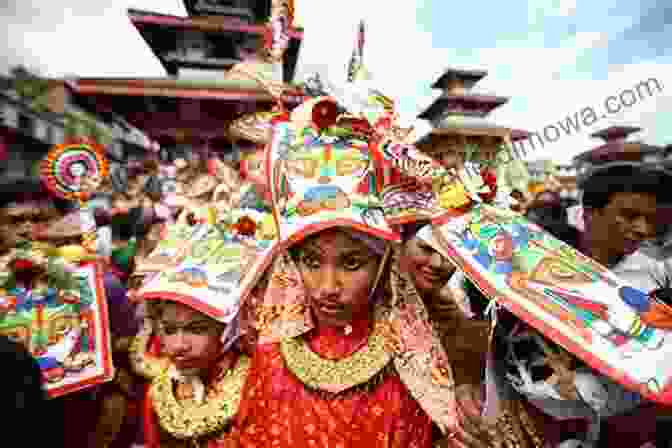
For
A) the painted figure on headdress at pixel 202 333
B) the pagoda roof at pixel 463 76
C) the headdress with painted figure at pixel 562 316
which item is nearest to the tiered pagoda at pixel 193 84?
the painted figure on headdress at pixel 202 333

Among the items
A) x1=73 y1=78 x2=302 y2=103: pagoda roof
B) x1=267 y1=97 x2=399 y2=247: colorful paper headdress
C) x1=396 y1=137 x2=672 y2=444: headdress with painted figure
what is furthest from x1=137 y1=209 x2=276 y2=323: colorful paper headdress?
x1=73 y1=78 x2=302 y2=103: pagoda roof

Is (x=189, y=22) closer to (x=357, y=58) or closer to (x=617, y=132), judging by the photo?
(x=357, y=58)

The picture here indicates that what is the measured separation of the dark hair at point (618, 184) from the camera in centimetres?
159

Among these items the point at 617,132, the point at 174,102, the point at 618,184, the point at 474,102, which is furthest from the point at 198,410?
the point at 617,132

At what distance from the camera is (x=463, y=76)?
55.2 feet

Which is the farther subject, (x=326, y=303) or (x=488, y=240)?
(x=326, y=303)

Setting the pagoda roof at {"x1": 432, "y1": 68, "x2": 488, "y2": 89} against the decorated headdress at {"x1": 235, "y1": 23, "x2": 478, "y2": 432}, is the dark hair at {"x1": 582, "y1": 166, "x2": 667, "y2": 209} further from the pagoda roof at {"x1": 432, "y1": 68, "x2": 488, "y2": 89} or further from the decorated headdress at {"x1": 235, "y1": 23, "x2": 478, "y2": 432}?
the pagoda roof at {"x1": 432, "y1": 68, "x2": 488, "y2": 89}

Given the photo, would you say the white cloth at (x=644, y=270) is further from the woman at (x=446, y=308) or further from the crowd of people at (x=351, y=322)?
the woman at (x=446, y=308)

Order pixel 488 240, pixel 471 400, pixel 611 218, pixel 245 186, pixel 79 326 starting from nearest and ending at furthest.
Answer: pixel 488 240, pixel 471 400, pixel 79 326, pixel 611 218, pixel 245 186

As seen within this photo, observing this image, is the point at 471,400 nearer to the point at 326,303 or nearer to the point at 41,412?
the point at 326,303

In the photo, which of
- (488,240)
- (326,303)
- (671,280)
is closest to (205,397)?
(326,303)

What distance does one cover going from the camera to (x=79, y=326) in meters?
1.58

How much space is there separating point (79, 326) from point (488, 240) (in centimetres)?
173

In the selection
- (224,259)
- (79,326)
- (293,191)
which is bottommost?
(79,326)
